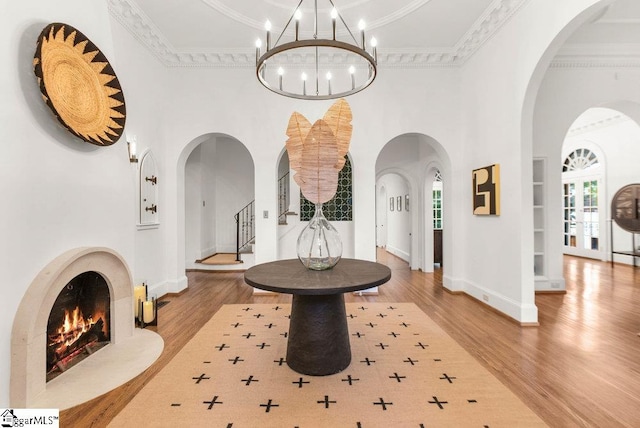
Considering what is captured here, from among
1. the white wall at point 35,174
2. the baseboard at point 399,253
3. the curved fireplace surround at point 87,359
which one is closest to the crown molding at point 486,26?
the white wall at point 35,174

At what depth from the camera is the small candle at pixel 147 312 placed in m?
3.31

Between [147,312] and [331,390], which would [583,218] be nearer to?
[331,390]

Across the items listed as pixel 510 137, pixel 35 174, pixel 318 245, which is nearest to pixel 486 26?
pixel 510 137

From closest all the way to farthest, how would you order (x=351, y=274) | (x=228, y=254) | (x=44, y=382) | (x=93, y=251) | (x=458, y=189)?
(x=44, y=382)
(x=351, y=274)
(x=93, y=251)
(x=458, y=189)
(x=228, y=254)

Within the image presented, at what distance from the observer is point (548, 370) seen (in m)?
2.36

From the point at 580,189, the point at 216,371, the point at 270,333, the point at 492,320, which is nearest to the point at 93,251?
the point at 216,371

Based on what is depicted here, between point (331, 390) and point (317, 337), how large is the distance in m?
0.37

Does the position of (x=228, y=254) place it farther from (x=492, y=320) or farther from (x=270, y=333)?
(x=492, y=320)

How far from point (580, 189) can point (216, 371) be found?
1002 centimetres

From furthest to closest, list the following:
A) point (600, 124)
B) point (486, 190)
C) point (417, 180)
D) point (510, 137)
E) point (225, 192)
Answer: point (225, 192) < point (600, 124) < point (417, 180) < point (486, 190) < point (510, 137)

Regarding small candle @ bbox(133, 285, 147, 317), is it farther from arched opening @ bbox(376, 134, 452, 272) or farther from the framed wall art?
arched opening @ bbox(376, 134, 452, 272)

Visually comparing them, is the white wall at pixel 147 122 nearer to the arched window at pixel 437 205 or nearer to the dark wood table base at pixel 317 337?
the dark wood table base at pixel 317 337

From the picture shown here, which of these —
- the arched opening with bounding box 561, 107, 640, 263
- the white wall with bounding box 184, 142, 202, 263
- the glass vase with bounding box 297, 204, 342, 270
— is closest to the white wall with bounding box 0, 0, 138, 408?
the glass vase with bounding box 297, 204, 342, 270

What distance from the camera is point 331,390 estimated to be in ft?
6.88
